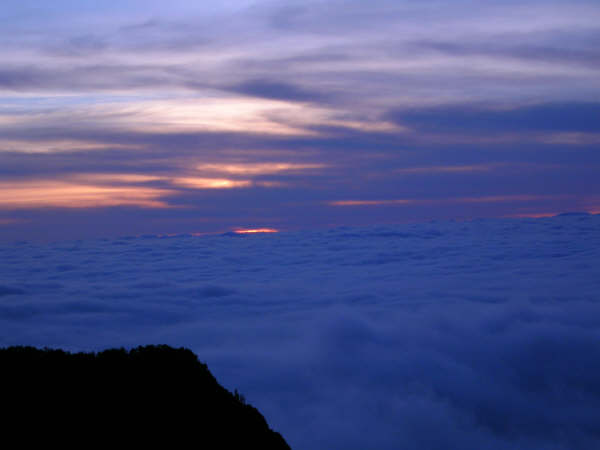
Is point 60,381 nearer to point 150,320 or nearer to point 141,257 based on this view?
point 150,320

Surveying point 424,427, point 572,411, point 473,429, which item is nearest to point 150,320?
point 424,427

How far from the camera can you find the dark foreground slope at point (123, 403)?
4781mm

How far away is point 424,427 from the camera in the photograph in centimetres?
3391

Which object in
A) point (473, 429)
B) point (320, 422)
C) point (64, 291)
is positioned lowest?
point (473, 429)

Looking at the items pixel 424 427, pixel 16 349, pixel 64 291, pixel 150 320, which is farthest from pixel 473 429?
pixel 64 291

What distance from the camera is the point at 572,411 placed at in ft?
126

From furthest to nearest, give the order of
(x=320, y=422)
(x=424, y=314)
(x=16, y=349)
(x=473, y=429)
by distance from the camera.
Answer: (x=424, y=314) → (x=473, y=429) → (x=320, y=422) → (x=16, y=349)

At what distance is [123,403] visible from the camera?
5.25 metres

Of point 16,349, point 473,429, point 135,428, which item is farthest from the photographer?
point 473,429

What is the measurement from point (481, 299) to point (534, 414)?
1453cm

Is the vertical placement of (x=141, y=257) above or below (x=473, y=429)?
above

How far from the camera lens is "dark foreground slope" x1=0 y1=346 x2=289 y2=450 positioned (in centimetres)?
478

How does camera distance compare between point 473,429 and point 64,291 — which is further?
point 64,291

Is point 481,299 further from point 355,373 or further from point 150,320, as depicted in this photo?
point 150,320
